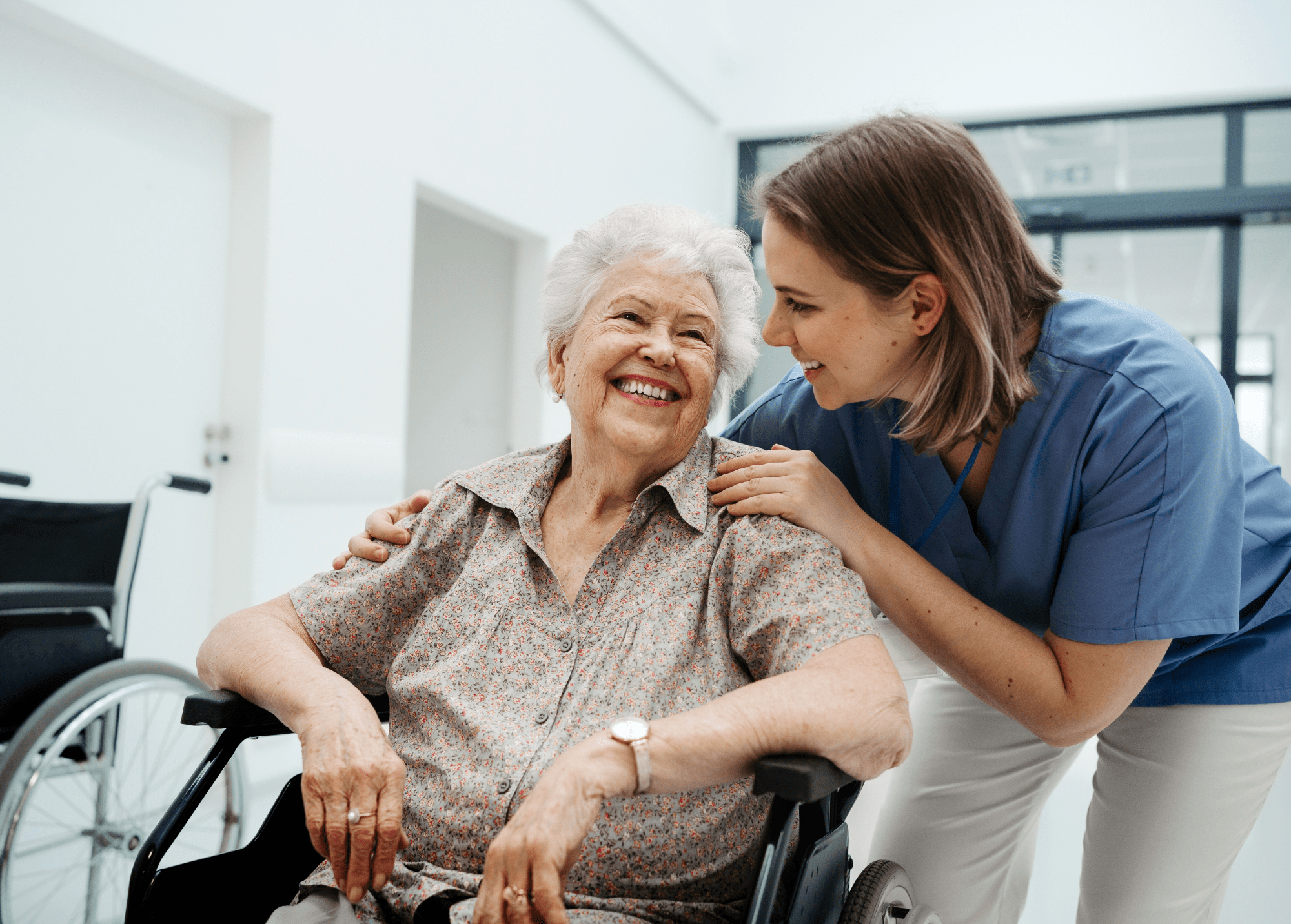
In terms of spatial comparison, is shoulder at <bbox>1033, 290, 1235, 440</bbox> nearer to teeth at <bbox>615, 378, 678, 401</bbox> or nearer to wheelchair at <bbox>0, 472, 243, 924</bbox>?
teeth at <bbox>615, 378, 678, 401</bbox>

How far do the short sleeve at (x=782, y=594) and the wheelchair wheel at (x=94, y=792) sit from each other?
4.05 ft

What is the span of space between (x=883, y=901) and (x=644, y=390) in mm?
686

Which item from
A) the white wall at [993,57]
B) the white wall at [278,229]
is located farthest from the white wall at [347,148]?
the white wall at [993,57]

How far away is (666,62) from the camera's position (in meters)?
5.32

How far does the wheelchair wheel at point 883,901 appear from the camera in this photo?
3.34ft

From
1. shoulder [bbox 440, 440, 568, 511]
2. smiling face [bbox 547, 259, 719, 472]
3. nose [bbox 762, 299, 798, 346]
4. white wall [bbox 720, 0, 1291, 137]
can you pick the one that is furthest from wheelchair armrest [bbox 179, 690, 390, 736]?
white wall [bbox 720, 0, 1291, 137]

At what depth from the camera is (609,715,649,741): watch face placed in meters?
0.91

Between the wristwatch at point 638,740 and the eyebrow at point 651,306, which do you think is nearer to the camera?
the wristwatch at point 638,740

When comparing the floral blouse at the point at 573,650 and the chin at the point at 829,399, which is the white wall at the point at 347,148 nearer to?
the floral blouse at the point at 573,650

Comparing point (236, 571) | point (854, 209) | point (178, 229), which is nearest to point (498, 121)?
point (178, 229)

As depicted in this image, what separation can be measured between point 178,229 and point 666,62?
3.38m

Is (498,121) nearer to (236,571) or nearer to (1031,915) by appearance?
(236,571)

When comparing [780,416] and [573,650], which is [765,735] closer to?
[573,650]

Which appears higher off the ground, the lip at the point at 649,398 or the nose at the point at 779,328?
the nose at the point at 779,328
